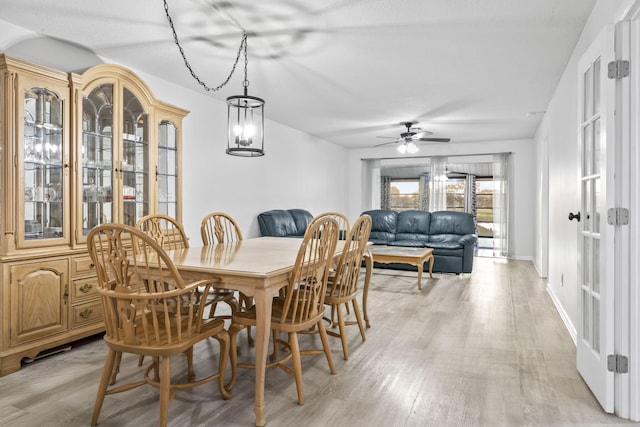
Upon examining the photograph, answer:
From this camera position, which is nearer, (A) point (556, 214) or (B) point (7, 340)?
(B) point (7, 340)

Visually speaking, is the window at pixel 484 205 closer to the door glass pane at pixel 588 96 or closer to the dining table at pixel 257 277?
the door glass pane at pixel 588 96

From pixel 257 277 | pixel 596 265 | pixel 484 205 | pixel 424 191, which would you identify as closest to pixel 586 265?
pixel 596 265

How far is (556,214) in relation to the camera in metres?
4.42

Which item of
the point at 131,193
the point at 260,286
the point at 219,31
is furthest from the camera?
the point at 131,193

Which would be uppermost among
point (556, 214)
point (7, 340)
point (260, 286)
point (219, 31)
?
point (219, 31)

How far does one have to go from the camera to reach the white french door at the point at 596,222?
2006 millimetres

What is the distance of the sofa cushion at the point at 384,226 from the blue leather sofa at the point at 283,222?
137 cm

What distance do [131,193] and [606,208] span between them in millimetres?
3460

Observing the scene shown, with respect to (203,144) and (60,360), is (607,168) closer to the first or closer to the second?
(60,360)

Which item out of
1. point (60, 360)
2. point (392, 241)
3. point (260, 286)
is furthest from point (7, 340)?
point (392, 241)

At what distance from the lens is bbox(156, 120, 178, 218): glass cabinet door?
3854 millimetres

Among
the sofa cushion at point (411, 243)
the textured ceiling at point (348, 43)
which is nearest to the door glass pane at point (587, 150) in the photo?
the textured ceiling at point (348, 43)

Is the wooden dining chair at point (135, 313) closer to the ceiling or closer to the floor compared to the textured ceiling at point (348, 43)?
closer to the floor

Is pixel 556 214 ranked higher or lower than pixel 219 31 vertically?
lower
